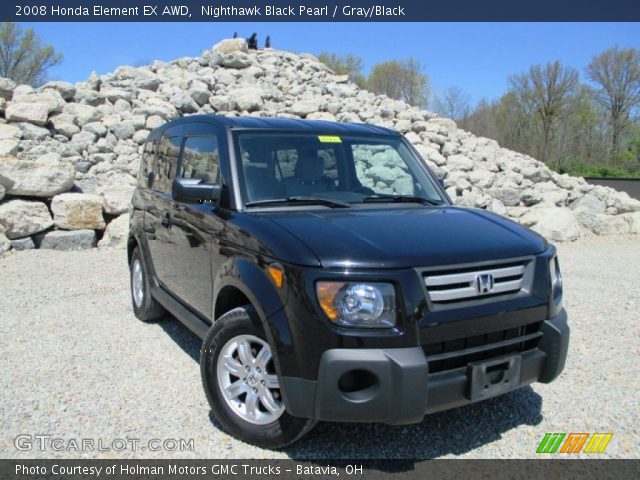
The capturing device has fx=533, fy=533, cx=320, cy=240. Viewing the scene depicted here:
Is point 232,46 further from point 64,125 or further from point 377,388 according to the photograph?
point 377,388

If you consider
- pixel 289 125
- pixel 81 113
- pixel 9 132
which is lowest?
pixel 289 125

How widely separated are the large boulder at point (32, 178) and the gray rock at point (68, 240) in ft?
2.85

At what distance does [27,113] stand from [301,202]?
13635 millimetres

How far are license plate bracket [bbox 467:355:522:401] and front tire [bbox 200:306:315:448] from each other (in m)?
0.90

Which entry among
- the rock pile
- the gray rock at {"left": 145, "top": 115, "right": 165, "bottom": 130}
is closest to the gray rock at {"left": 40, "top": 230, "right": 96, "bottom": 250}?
the rock pile

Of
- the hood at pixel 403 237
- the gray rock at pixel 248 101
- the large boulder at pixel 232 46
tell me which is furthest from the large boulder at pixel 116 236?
the large boulder at pixel 232 46

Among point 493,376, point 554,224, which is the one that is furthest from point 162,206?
point 554,224

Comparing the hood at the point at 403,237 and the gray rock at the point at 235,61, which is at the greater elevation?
the gray rock at the point at 235,61

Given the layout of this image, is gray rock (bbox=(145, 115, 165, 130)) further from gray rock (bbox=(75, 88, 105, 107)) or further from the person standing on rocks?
the person standing on rocks

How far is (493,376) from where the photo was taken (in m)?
2.94

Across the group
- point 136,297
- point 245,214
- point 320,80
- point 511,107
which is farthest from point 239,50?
point 511,107

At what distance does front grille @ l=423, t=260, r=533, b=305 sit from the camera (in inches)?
110

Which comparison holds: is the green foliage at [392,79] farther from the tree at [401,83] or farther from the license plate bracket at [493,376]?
the license plate bracket at [493,376]

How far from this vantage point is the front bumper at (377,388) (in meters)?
2.65
